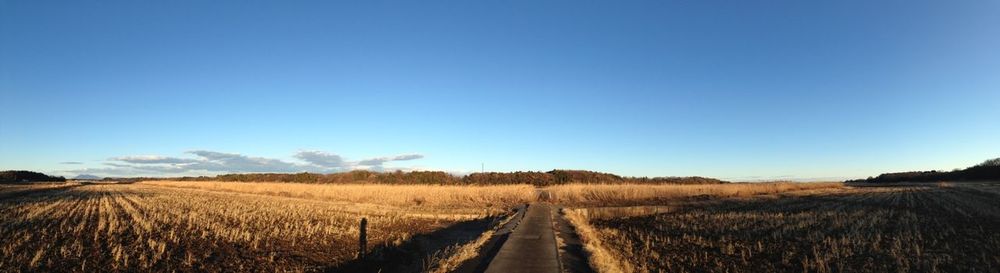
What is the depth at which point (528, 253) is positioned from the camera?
13695 mm

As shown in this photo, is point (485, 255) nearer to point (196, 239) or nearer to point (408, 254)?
point (408, 254)

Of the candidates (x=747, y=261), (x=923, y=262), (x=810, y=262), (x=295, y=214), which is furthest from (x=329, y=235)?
(x=923, y=262)

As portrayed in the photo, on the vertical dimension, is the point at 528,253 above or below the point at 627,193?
below

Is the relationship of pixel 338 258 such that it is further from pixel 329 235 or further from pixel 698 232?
pixel 698 232

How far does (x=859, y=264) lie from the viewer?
12.4 metres

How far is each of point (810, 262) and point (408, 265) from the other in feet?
33.7

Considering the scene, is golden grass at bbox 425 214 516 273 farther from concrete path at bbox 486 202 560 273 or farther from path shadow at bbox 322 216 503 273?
concrete path at bbox 486 202 560 273

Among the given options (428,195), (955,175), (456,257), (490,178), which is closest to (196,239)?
(456,257)

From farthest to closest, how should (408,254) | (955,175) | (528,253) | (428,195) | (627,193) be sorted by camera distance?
(955,175) → (627,193) → (428,195) → (408,254) → (528,253)

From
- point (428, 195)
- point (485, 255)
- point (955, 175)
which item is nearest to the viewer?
point (485, 255)

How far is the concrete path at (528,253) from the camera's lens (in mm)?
11508

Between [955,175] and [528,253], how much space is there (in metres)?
121

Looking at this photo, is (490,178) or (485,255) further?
(490,178)

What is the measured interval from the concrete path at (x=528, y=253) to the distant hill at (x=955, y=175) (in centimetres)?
10032
